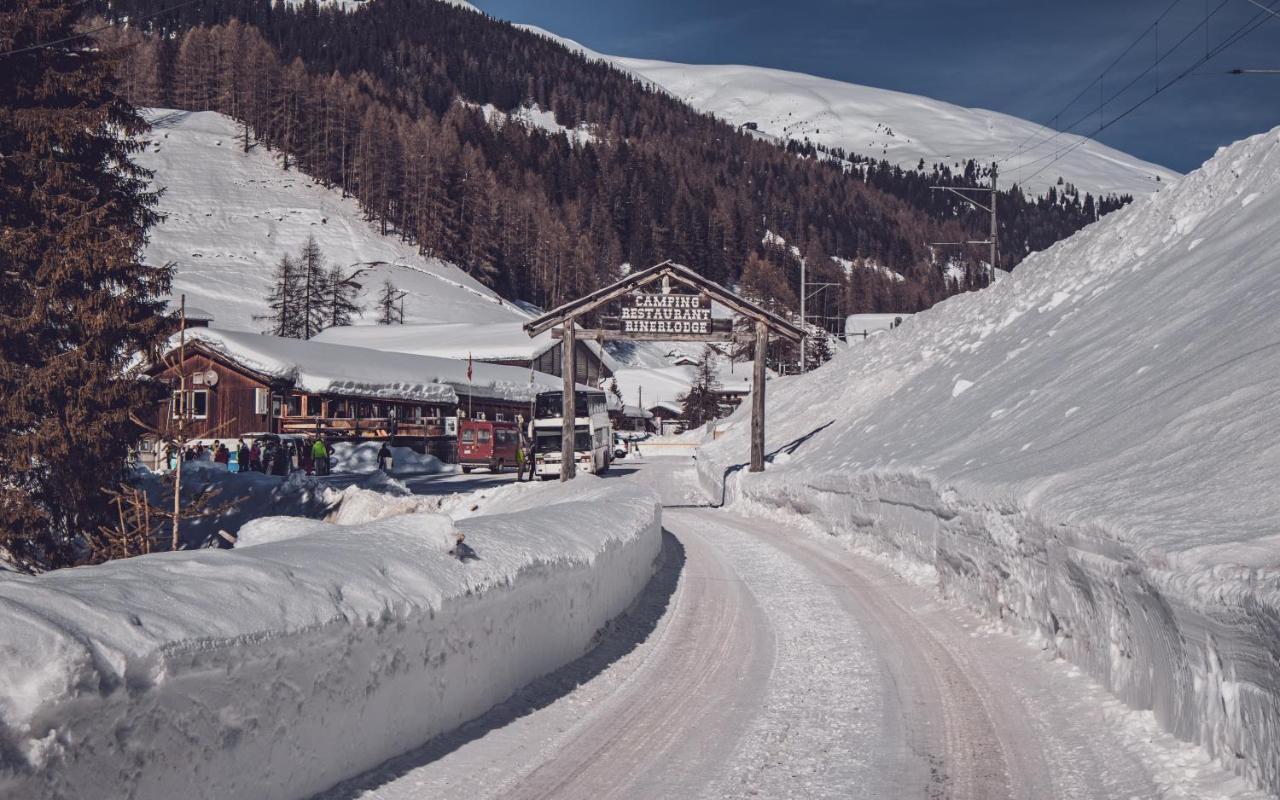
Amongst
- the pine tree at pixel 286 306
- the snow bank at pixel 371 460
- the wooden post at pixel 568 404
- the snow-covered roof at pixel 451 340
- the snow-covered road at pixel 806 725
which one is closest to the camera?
the snow-covered road at pixel 806 725

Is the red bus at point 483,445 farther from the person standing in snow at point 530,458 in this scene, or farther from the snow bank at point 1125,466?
the snow bank at point 1125,466

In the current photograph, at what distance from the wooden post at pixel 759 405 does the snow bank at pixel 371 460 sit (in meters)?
23.8

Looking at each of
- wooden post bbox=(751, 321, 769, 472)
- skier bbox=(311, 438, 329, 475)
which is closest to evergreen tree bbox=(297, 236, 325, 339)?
skier bbox=(311, 438, 329, 475)

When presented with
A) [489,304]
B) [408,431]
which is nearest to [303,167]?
[489,304]

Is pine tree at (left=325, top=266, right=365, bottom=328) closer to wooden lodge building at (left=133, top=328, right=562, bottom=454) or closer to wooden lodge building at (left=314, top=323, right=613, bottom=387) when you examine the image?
wooden lodge building at (left=314, top=323, right=613, bottom=387)

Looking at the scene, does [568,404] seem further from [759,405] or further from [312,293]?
[312,293]

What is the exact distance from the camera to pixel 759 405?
1307 inches

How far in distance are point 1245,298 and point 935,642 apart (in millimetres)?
7659

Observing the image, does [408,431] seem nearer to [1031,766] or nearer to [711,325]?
[711,325]

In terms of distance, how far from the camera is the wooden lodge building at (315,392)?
53.8 m

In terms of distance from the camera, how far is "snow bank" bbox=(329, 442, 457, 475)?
52812mm

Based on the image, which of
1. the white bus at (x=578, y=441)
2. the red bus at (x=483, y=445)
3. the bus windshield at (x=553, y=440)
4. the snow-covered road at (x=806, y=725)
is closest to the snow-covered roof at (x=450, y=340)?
the red bus at (x=483, y=445)

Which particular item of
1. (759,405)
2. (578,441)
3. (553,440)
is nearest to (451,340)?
(553,440)

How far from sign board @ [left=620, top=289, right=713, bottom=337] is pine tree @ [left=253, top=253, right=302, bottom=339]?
79.9 metres
